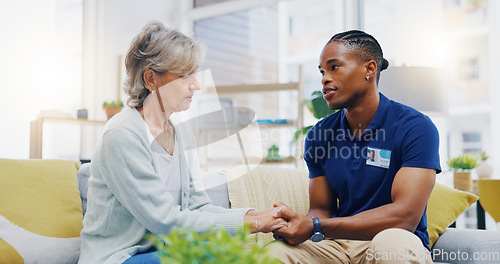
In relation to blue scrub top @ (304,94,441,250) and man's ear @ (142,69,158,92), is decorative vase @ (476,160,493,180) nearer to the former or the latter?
blue scrub top @ (304,94,441,250)

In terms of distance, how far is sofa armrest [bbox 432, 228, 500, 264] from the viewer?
169 centimetres

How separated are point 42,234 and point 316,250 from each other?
3.11ft

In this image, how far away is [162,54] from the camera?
5.09ft

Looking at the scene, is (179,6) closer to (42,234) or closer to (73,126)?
(73,126)

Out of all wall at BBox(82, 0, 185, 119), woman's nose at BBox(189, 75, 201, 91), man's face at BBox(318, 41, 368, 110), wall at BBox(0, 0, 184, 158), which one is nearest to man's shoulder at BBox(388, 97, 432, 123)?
man's face at BBox(318, 41, 368, 110)

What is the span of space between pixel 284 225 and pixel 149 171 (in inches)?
17.2

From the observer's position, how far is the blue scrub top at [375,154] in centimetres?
154

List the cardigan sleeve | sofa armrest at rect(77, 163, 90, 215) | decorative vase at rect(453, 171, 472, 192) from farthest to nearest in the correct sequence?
1. decorative vase at rect(453, 171, 472, 192)
2. sofa armrest at rect(77, 163, 90, 215)
3. the cardigan sleeve

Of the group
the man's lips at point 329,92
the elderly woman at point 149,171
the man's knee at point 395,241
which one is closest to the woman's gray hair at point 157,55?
the elderly woman at point 149,171

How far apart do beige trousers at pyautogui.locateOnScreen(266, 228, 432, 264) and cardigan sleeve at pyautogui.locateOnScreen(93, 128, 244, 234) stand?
0.29m

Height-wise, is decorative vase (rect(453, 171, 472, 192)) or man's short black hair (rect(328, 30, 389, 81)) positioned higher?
man's short black hair (rect(328, 30, 389, 81))

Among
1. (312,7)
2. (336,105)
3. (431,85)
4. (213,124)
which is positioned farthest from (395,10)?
(336,105)

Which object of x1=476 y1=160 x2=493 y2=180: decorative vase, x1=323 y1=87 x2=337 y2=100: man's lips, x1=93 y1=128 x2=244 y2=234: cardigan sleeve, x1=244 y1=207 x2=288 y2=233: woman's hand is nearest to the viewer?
x1=93 y1=128 x2=244 y2=234: cardigan sleeve

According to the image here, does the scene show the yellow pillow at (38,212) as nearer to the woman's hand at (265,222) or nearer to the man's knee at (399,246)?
the woman's hand at (265,222)
